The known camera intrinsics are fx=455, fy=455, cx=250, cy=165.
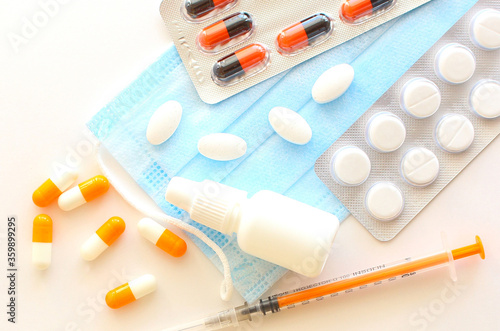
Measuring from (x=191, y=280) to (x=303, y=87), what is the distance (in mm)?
546

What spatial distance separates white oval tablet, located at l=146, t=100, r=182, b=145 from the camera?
1.08m

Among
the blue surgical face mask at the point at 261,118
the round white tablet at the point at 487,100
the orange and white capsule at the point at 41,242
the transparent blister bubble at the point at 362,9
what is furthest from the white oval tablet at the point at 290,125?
the orange and white capsule at the point at 41,242

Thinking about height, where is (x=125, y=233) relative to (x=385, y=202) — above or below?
above

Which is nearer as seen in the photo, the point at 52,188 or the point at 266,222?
the point at 266,222

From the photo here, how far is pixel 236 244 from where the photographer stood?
1.10 metres

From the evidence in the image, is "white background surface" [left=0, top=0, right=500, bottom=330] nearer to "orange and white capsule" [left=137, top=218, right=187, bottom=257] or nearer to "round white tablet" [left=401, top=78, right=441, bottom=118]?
"orange and white capsule" [left=137, top=218, right=187, bottom=257]

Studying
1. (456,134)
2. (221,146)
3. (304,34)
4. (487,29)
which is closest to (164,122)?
(221,146)

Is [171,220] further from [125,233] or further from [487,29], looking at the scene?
[487,29]

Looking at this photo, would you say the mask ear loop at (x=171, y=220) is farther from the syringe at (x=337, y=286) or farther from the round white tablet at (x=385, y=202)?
Result: the round white tablet at (x=385, y=202)

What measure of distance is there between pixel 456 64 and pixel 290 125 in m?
0.43

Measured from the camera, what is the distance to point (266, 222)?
0.99 m

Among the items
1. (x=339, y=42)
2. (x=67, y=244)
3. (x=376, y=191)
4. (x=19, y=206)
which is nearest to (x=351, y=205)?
(x=376, y=191)

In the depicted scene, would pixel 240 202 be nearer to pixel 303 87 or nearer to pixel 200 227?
pixel 200 227

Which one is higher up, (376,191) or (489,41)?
(489,41)
